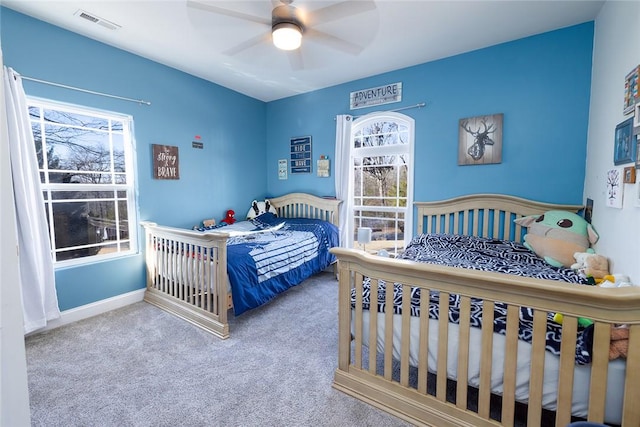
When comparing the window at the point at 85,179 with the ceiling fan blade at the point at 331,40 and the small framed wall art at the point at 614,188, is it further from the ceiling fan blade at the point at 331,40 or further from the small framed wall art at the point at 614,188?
the small framed wall art at the point at 614,188

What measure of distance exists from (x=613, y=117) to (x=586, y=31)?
1134 millimetres

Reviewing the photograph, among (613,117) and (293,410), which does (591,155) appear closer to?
(613,117)

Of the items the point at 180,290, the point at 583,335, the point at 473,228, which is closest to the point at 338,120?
the point at 473,228

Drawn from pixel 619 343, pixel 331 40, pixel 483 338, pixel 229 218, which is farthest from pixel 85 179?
pixel 619 343

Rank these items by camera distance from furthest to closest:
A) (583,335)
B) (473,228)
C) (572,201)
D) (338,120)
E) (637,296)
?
(338,120) → (473,228) → (572,201) → (583,335) → (637,296)

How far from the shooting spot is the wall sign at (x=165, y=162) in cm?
314

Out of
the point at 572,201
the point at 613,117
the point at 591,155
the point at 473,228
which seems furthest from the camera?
the point at 473,228

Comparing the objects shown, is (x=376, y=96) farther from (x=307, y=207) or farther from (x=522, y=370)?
(x=522, y=370)

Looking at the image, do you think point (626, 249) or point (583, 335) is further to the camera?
point (626, 249)

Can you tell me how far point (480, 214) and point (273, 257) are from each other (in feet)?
6.94

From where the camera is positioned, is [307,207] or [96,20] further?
[307,207]

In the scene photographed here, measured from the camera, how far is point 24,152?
2.21 m

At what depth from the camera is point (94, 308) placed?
2.71m

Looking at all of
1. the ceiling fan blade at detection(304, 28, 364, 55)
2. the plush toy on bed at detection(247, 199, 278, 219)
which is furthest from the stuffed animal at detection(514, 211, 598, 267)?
the plush toy on bed at detection(247, 199, 278, 219)
